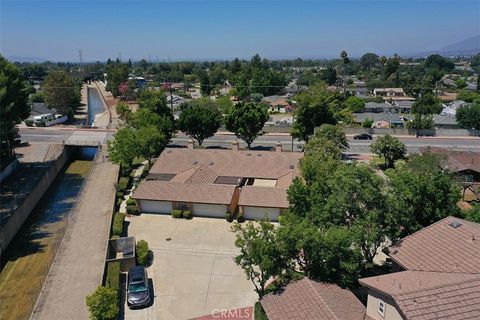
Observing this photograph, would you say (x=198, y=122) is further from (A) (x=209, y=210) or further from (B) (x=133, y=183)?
(A) (x=209, y=210)

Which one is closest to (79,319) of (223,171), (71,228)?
(71,228)

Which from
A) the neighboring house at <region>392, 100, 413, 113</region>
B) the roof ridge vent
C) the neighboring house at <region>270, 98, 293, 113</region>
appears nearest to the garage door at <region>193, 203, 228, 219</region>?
the roof ridge vent

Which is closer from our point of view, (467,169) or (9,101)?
(9,101)

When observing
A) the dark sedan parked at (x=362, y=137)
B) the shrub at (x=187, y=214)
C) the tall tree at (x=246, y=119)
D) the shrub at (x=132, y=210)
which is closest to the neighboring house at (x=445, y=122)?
the dark sedan parked at (x=362, y=137)

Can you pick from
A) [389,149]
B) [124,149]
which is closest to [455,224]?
[389,149]

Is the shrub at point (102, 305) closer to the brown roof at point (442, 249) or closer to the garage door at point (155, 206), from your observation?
the brown roof at point (442, 249)

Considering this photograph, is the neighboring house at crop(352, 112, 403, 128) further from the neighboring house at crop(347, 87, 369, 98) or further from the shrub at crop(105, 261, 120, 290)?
the shrub at crop(105, 261, 120, 290)
